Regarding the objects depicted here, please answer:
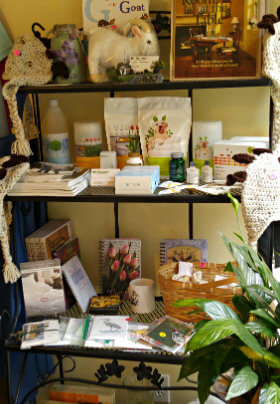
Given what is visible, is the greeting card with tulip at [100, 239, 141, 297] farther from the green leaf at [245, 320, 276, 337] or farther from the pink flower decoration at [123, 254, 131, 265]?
the green leaf at [245, 320, 276, 337]

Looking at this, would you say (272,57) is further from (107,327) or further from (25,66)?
(107,327)

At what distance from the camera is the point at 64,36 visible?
1.72m

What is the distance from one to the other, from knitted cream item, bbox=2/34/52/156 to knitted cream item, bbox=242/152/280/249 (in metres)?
0.78

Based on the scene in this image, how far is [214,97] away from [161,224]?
549 mm

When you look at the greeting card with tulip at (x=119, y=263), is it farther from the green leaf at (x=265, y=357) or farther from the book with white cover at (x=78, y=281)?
the green leaf at (x=265, y=357)

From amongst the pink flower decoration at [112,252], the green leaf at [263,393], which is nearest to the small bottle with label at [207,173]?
the pink flower decoration at [112,252]

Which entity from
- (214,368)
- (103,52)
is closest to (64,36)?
(103,52)

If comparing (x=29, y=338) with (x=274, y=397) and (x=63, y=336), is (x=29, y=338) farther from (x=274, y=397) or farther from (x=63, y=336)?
(x=274, y=397)

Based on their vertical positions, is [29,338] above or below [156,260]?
below

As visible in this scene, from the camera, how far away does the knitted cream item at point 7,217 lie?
169 centimetres

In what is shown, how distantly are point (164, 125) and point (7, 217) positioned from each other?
0.66m

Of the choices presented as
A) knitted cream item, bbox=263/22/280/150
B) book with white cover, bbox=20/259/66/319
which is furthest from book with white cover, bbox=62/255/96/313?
knitted cream item, bbox=263/22/280/150

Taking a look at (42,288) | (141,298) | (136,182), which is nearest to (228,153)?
(136,182)

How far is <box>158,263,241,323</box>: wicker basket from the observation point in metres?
1.67
